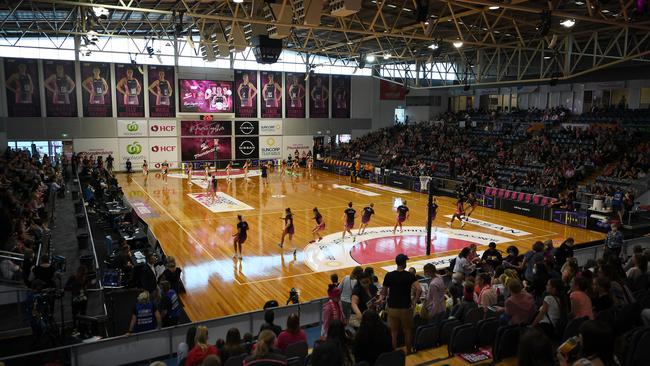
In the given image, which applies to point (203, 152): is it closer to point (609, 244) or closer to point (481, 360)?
point (609, 244)

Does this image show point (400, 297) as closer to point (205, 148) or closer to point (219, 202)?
point (219, 202)

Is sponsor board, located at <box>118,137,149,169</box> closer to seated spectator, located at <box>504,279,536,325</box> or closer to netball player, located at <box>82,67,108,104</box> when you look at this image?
netball player, located at <box>82,67,108,104</box>

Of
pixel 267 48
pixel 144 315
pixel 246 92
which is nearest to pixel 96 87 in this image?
pixel 246 92

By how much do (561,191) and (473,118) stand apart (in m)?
17.7

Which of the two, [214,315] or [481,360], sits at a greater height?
[481,360]

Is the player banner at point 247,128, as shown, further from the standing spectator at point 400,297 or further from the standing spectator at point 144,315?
the standing spectator at point 400,297

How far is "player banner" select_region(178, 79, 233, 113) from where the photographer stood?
118ft

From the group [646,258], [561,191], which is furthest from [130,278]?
[561,191]

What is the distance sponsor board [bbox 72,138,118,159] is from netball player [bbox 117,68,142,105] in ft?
9.97

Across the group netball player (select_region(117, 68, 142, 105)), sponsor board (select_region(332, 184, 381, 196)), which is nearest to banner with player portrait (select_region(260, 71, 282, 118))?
netball player (select_region(117, 68, 142, 105))

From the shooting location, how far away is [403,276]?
6227mm

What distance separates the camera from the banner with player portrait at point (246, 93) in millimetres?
38031

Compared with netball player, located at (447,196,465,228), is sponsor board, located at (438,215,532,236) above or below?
below

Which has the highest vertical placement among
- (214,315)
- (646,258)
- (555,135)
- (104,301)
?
(555,135)
